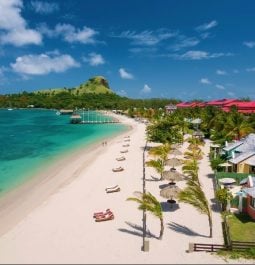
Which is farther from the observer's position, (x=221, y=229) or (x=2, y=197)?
(x=2, y=197)

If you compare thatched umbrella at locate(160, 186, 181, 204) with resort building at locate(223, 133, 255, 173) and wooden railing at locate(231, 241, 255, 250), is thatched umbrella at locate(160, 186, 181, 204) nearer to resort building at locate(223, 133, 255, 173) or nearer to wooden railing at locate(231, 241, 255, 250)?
wooden railing at locate(231, 241, 255, 250)

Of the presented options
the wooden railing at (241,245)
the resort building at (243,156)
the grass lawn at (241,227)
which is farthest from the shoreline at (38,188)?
the resort building at (243,156)

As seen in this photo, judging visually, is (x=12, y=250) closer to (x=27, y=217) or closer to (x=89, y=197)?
(x=27, y=217)

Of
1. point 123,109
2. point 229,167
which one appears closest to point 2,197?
point 229,167

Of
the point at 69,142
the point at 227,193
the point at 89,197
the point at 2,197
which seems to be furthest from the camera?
the point at 69,142

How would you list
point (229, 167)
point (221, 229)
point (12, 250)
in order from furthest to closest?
point (229, 167), point (221, 229), point (12, 250)

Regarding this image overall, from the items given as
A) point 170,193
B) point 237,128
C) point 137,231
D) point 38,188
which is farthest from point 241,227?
point 237,128

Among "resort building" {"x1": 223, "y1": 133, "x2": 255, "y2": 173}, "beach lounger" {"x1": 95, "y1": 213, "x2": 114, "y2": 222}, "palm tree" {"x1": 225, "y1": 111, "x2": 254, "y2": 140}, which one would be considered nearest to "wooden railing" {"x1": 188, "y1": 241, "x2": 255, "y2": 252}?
"beach lounger" {"x1": 95, "y1": 213, "x2": 114, "y2": 222}

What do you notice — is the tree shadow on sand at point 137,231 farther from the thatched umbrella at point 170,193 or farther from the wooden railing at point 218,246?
the thatched umbrella at point 170,193

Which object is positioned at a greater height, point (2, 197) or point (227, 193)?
point (227, 193)
